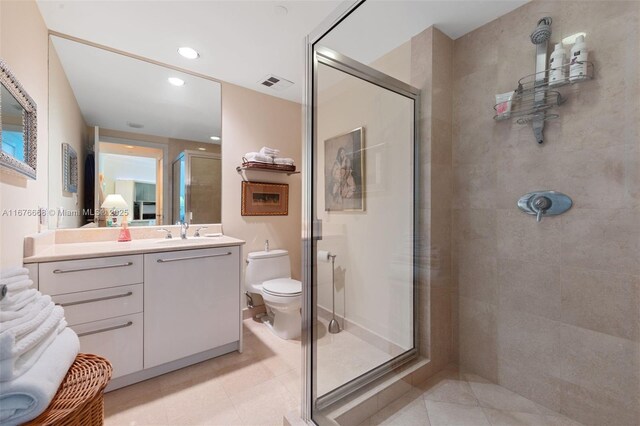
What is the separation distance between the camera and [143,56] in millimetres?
2141

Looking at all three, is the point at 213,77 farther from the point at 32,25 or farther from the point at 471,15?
the point at 471,15

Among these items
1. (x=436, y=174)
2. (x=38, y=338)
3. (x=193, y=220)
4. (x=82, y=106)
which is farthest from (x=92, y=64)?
(x=436, y=174)

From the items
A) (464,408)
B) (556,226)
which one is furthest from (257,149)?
(464,408)

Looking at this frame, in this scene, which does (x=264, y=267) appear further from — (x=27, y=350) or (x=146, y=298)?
(x=27, y=350)

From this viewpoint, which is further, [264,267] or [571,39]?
[264,267]

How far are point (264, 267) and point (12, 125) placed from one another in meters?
1.83

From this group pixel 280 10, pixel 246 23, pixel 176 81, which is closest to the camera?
pixel 280 10

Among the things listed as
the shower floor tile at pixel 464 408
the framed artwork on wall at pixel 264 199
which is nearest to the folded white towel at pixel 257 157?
the framed artwork on wall at pixel 264 199

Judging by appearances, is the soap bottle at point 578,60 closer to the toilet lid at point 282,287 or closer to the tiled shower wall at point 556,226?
the tiled shower wall at point 556,226

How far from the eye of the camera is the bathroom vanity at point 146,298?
4.83 ft

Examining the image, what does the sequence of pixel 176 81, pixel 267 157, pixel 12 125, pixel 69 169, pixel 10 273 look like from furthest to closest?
pixel 267 157, pixel 176 81, pixel 69 169, pixel 12 125, pixel 10 273

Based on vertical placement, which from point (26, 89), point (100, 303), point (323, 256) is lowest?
point (100, 303)

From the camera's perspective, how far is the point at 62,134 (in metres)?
1.84

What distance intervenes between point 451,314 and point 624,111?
134 centimetres
